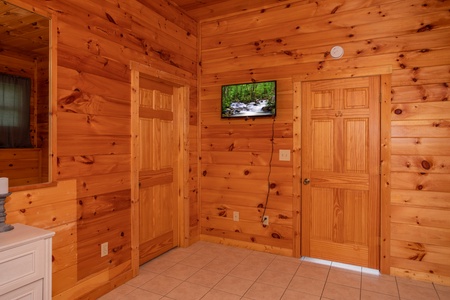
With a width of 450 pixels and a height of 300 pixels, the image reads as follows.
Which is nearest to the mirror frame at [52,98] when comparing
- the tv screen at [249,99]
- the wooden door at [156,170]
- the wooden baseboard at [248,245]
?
the wooden door at [156,170]

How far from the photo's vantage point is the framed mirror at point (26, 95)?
6.03 ft

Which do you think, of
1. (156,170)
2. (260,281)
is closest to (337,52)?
(156,170)

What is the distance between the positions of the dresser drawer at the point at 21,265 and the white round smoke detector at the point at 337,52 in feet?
10.3

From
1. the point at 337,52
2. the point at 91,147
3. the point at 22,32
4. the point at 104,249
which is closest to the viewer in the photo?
the point at 22,32

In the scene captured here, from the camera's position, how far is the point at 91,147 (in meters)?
2.40

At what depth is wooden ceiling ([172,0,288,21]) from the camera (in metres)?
3.38

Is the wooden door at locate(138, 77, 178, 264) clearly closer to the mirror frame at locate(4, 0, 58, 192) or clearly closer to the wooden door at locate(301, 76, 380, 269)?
the mirror frame at locate(4, 0, 58, 192)

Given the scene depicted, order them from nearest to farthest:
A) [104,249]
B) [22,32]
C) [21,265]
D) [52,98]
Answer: [21,265] < [22,32] < [52,98] < [104,249]

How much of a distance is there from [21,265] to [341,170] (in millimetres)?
2899

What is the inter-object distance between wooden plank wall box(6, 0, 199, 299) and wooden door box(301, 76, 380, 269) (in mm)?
1942

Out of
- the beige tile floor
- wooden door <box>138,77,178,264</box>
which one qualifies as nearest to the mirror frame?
wooden door <box>138,77,178,264</box>

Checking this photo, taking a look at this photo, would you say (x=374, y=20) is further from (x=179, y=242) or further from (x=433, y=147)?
(x=179, y=242)

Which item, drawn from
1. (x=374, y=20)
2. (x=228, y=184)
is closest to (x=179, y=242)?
(x=228, y=184)

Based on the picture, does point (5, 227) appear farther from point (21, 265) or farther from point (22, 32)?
point (22, 32)
